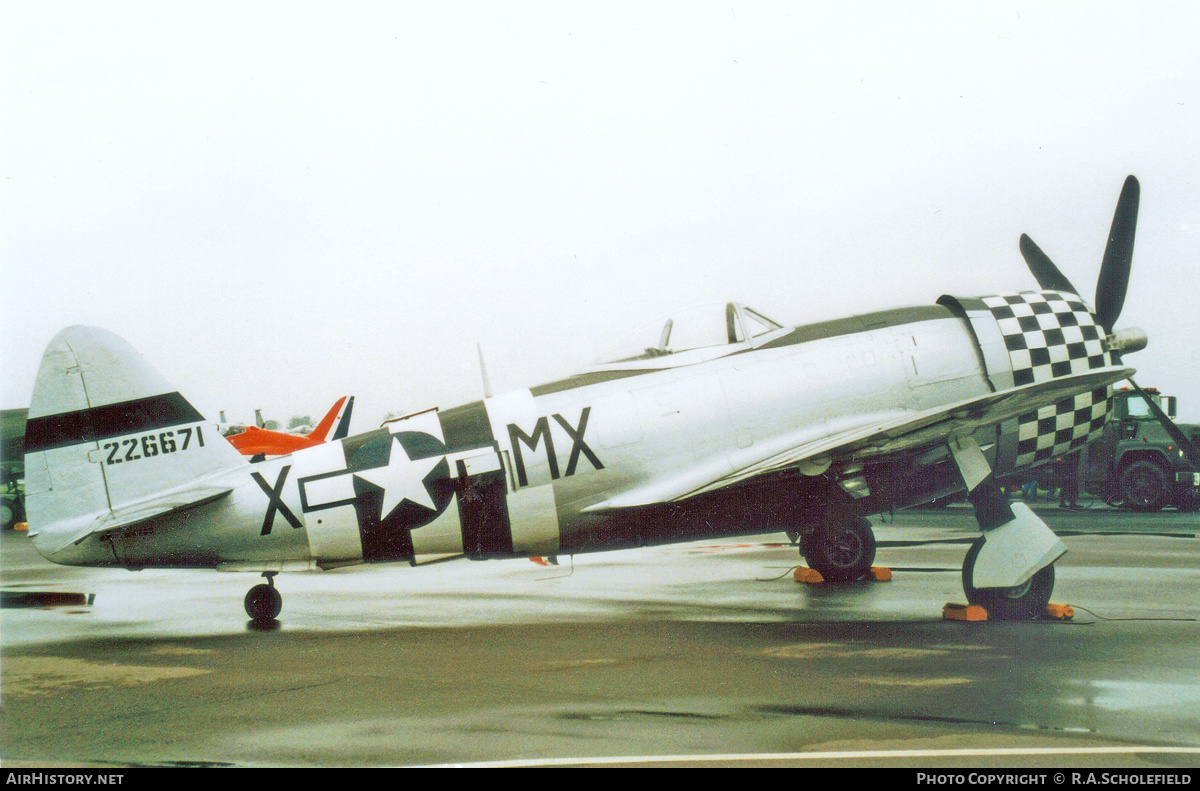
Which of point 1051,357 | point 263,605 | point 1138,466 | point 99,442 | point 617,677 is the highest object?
point 99,442

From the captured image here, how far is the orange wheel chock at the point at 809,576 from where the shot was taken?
728 cm

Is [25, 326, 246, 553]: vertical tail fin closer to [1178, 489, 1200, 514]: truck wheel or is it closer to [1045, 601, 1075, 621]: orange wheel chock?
[1045, 601, 1075, 621]: orange wheel chock

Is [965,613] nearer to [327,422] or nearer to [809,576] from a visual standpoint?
[809,576]

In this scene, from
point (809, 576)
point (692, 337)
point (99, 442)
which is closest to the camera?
point (99, 442)

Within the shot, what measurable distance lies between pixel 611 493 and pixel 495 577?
3631 millimetres

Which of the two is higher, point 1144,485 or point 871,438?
point 871,438

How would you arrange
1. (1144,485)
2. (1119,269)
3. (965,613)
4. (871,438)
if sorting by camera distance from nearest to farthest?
(871,438) → (965,613) → (1119,269) → (1144,485)

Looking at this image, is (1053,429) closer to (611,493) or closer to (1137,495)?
(611,493)

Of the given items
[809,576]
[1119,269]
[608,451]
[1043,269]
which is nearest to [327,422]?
[809,576]

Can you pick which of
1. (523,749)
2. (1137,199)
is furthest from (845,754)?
(1137,199)

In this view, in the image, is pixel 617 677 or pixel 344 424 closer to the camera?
pixel 617 677

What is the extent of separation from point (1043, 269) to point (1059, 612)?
317 centimetres

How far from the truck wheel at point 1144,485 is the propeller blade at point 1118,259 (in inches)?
331

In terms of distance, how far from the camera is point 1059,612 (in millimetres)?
5359
